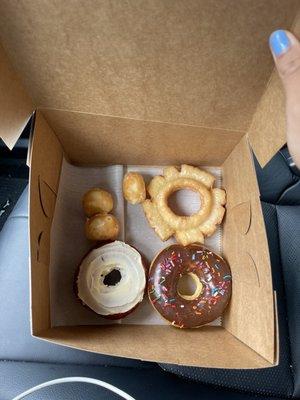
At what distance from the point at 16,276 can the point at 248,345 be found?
588 millimetres

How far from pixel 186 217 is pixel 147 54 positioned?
0.53m

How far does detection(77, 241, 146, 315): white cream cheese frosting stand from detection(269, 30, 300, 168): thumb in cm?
54

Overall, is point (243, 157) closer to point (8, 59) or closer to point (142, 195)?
point (142, 195)

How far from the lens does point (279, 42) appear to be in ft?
2.33

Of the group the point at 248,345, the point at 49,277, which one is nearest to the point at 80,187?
the point at 49,277

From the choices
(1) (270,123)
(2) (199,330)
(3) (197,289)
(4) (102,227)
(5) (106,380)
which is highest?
(1) (270,123)

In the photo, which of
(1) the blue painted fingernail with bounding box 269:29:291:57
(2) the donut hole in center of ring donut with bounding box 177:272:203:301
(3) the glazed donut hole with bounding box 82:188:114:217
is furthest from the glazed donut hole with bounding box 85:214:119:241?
(1) the blue painted fingernail with bounding box 269:29:291:57

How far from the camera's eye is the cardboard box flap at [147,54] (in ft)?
2.29

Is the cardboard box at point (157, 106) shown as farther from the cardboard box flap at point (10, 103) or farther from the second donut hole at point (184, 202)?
the second donut hole at point (184, 202)

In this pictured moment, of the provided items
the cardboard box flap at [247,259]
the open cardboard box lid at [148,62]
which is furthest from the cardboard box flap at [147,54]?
the cardboard box flap at [247,259]

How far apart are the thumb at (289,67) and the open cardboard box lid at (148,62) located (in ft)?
0.09

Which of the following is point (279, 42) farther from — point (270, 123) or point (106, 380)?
point (106, 380)

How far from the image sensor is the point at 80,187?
1.22 meters

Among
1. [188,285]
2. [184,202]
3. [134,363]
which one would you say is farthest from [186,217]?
[134,363]
